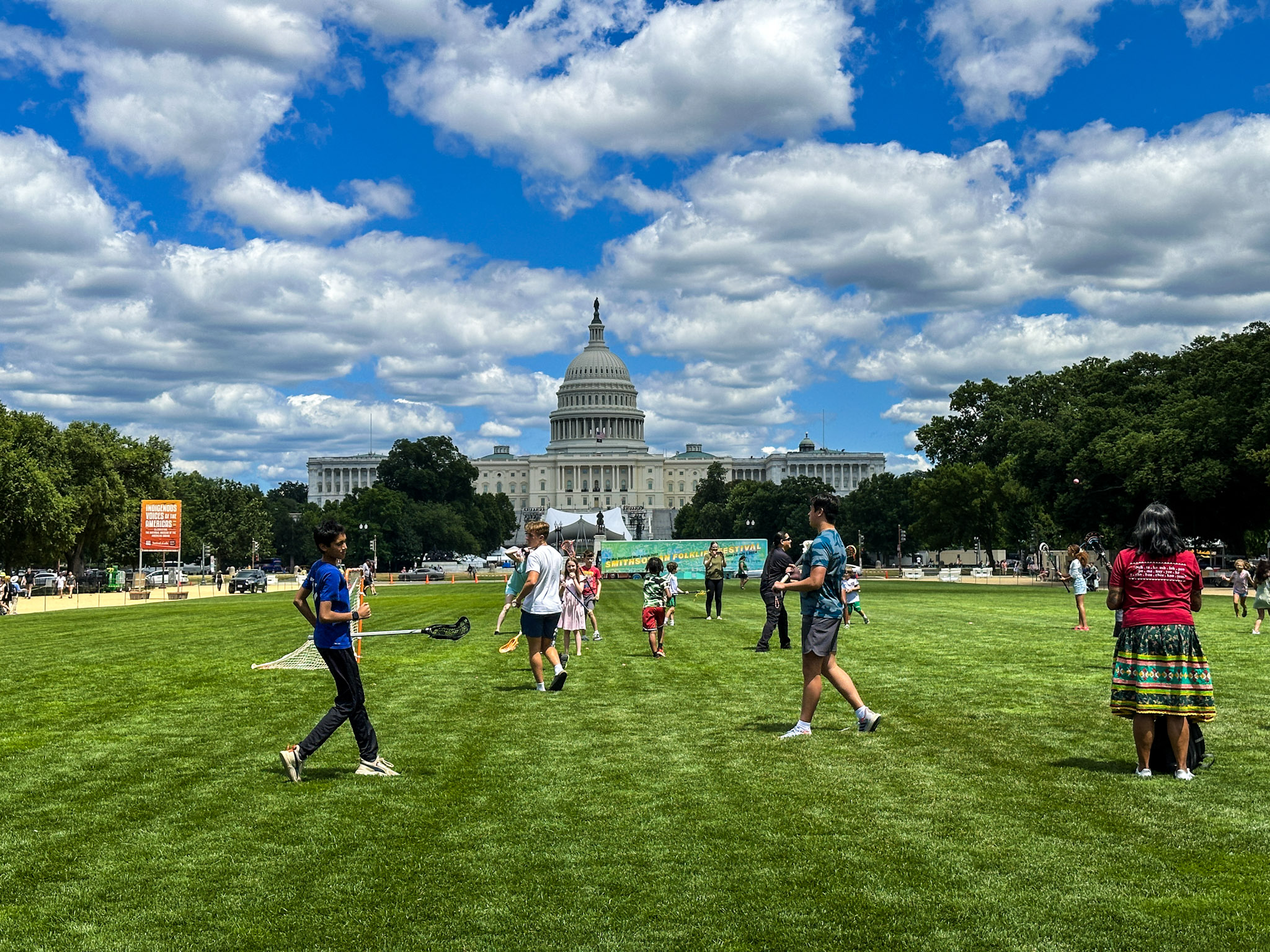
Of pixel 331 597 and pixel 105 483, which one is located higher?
pixel 105 483

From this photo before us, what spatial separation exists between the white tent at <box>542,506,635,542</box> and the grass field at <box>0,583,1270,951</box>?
11786cm

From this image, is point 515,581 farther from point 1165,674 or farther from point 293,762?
point 1165,674

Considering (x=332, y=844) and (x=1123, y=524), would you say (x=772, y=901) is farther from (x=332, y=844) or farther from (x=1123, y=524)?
(x=1123, y=524)

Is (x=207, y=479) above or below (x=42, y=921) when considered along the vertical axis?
above

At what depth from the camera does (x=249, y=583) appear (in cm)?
7481

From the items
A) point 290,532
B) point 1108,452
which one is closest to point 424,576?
point 1108,452

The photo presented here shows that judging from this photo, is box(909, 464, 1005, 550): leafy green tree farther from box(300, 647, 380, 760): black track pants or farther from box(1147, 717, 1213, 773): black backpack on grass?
box(300, 647, 380, 760): black track pants

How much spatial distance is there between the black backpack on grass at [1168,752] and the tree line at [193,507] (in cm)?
5695

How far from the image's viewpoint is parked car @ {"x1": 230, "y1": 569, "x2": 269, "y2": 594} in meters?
73.9

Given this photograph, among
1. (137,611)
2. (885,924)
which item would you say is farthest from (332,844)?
(137,611)

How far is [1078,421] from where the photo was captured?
6800 centimetres

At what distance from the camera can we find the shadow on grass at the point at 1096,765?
10.0 meters

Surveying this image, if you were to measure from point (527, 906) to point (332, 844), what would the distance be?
1.95m

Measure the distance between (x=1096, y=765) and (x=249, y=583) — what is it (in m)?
70.3
